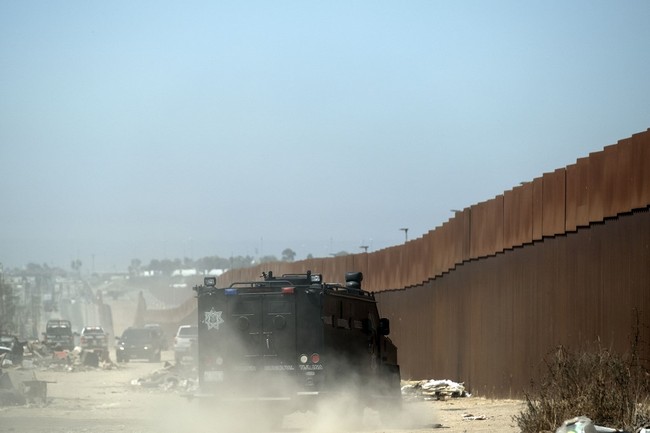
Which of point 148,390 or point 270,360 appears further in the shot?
point 148,390

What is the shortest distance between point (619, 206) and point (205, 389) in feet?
24.4

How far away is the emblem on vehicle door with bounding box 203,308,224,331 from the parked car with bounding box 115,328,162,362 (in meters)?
49.7

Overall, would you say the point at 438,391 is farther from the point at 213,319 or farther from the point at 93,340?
the point at 93,340

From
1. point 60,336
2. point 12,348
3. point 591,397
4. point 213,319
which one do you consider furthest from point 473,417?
point 60,336

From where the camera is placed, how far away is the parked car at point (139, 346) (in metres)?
69.6

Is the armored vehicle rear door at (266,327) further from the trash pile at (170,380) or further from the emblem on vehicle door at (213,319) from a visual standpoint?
the trash pile at (170,380)

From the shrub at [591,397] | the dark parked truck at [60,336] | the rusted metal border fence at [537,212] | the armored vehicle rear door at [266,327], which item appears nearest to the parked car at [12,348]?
the dark parked truck at [60,336]

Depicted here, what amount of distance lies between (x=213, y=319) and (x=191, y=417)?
3.43m

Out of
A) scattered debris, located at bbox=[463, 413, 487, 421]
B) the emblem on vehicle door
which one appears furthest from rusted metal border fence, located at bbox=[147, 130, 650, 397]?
the emblem on vehicle door

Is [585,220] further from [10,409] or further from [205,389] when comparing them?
[10,409]

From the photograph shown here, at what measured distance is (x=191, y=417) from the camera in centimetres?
2358

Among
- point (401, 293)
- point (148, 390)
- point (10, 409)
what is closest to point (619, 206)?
point (10, 409)

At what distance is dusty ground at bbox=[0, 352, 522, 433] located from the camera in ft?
69.8

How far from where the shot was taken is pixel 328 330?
2108 cm
